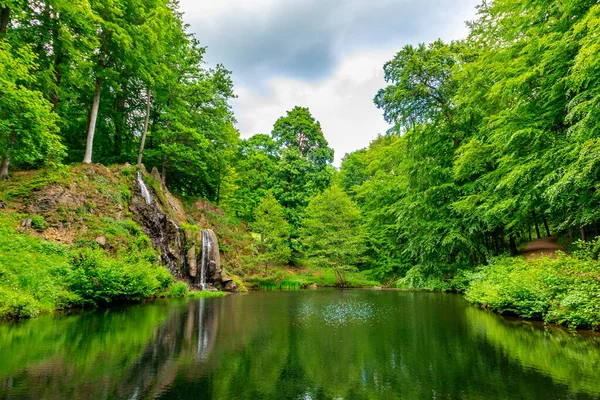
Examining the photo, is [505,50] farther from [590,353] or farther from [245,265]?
[245,265]

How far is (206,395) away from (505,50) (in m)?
15.3

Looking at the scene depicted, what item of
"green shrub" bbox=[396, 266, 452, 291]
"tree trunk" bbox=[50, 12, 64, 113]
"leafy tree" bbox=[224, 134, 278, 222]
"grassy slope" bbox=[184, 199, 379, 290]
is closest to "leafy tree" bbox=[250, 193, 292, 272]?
"grassy slope" bbox=[184, 199, 379, 290]

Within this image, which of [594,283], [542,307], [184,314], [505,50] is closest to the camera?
[594,283]

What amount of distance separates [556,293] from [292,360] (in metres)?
6.35

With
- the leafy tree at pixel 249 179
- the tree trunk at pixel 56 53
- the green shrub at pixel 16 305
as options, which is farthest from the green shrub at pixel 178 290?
the leafy tree at pixel 249 179

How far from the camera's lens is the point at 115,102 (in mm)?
19859

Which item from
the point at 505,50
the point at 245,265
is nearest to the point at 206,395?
the point at 505,50

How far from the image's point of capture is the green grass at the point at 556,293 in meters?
5.96

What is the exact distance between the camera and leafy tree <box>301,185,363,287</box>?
25484 mm

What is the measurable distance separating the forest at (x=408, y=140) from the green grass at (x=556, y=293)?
0.04m

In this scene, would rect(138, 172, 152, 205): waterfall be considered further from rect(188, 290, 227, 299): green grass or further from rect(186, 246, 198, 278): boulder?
rect(188, 290, 227, 299): green grass

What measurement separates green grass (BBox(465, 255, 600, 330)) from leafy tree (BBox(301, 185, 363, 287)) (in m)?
16.5

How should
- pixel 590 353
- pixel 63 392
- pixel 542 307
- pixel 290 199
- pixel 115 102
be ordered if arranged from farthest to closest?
pixel 290 199 → pixel 115 102 → pixel 542 307 → pixel 590 353 → pixel 63 392

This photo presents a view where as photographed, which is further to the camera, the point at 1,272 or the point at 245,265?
the point at 245,265
